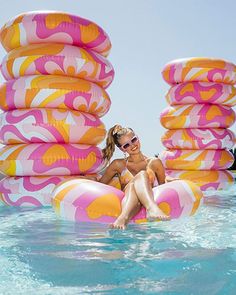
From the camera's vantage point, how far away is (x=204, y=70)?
5.34 metres

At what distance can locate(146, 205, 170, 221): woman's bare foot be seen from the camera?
2.44 m

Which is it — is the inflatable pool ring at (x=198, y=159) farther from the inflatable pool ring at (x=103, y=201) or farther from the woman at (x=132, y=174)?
the inflatable pool ring at (x=103, y=201)

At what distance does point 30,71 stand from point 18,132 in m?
0.62

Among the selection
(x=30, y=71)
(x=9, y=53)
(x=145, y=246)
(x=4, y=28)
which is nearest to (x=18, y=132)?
(x=30, y=71)

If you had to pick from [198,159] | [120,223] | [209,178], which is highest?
[120,223]

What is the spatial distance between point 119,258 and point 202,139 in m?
3.84

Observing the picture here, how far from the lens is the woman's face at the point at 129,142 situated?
2.96 meters

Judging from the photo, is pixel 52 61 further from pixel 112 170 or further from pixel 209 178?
pixel 209 178

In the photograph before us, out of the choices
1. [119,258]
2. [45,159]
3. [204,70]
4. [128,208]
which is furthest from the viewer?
[204,70]

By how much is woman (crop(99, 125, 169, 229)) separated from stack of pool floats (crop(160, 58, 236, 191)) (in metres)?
2.24

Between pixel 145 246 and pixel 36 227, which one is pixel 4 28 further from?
pixel 145 246

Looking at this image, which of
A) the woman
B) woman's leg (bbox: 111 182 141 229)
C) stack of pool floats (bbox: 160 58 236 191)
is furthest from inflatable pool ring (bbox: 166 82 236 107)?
woman's leg (bbox: 111 182 141 229)

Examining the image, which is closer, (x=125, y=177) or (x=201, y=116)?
(x=125, y=177)

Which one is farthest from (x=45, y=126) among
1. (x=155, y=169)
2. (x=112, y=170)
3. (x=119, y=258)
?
(x=119, y=258)
